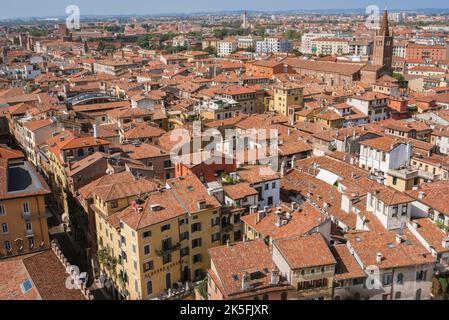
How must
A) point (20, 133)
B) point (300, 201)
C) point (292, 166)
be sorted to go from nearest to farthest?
point (300, 201) < point (292, 166) < point (20, 133)

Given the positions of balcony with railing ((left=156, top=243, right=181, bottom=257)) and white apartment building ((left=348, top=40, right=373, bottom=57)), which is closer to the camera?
balcony with railing ((left=156, top=243, right=181, bottom=257))

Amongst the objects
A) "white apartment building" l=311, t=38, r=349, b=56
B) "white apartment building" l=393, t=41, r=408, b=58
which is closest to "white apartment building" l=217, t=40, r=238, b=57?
"white apartment building" l=311, t=38, r=349, b=56

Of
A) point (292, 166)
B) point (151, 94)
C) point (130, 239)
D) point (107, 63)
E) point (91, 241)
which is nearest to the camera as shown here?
point (130, 239)

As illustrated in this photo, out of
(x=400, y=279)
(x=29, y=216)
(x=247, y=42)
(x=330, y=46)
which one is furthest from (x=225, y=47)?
(x=400, y=279)

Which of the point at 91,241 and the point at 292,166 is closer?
the point at 91,241

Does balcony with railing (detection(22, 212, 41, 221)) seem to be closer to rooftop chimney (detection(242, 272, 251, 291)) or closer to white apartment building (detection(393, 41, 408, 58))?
rooftop chimney (detection(242, 272, 251, 291))

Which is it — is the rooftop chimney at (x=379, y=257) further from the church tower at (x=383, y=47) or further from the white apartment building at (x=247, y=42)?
the white apartment building at (x=247, y=42)

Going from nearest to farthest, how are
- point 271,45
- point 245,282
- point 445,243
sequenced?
point 245,282 → point 445,243 → point 271,45

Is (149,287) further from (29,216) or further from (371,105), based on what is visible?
(371,105)

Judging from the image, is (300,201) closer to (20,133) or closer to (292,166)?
(292,166)
